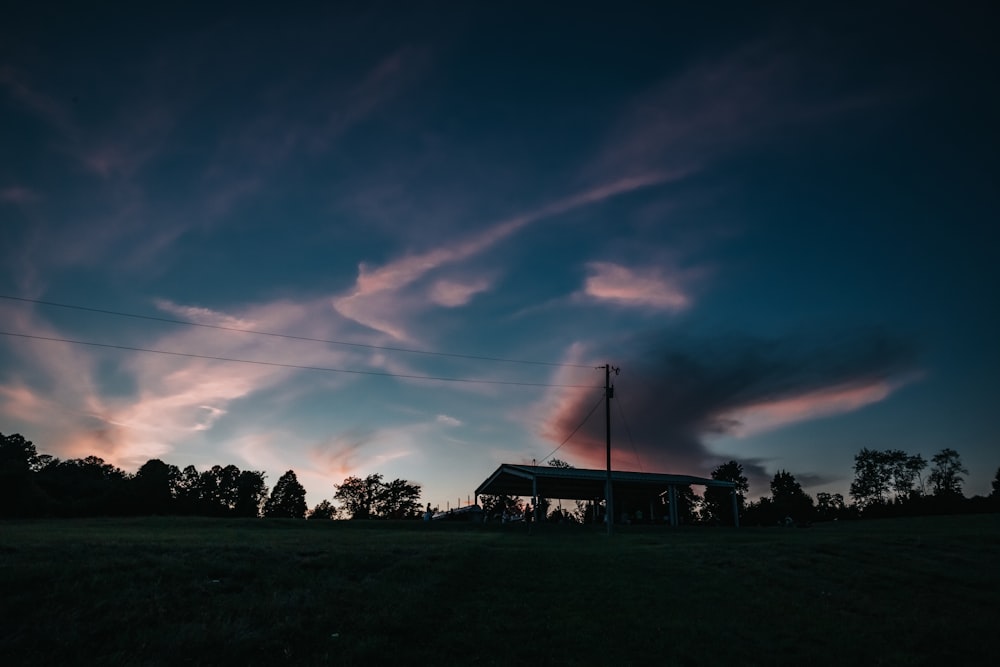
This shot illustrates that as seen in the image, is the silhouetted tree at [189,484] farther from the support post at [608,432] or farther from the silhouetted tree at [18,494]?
the support post at [608,432]

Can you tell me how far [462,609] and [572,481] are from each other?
41.2 meters

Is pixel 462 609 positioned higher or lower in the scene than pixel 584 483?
lower

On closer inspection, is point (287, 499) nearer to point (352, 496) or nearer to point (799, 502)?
point (352, 496)

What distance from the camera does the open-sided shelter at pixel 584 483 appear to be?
156 ft

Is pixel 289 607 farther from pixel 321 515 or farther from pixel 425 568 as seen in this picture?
pixel 321 515

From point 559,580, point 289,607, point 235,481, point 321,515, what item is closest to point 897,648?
point 559,580

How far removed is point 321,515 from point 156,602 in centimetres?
11847

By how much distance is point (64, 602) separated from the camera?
10102 mm

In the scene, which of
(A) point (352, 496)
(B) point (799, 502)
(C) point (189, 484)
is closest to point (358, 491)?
(A) point (352, 496)

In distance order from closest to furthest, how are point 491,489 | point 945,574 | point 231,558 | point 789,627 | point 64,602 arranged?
point 64,602, point 789,627, point 231,558, point 945,574, point 491,489

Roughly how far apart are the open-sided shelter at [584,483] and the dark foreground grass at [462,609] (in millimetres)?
22178

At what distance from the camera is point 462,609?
13.8m

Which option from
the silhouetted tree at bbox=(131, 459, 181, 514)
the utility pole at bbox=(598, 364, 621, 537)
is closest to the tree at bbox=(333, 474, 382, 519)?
the silhouetted tree at bbox=(131, 459, 181, 514)

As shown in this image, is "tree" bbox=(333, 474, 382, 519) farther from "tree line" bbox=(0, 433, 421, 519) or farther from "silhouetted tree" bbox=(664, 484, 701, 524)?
"silhouetted tree" bbox=(664, 484, 701, 524)
